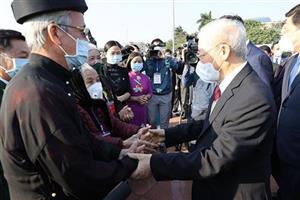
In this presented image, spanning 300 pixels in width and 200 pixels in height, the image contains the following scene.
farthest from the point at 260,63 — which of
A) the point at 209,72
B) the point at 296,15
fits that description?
the point at 209,72

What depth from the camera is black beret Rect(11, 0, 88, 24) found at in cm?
167

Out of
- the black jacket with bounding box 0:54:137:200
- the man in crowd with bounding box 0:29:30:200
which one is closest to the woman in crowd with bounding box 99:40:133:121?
the man in crowd with bounding box 0:29:30:200

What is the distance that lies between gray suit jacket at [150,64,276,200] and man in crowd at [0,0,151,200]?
0.48 m

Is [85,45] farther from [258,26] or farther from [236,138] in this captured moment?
[258,26]

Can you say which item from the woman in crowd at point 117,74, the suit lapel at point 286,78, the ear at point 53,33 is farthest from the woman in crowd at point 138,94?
the ear at point 53,33

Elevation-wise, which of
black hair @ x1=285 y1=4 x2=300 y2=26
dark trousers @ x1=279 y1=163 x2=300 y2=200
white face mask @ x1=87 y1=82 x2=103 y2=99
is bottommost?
dark trousers @ x1=279 y1=163 x2=300 y2=200

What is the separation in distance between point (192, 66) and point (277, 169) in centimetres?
426

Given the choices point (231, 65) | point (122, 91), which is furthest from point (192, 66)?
point (231, 65)

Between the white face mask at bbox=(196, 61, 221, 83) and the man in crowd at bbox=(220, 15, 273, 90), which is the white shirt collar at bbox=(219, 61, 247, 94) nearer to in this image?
the white face mask at bbox=(196, 61, 221, 83)

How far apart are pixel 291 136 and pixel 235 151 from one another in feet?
4.74

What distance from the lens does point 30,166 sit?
5.41 feet

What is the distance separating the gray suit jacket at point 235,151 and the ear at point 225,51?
Answer: 15cm

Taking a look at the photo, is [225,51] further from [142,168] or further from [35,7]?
[35,7]

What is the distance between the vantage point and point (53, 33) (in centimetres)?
174
